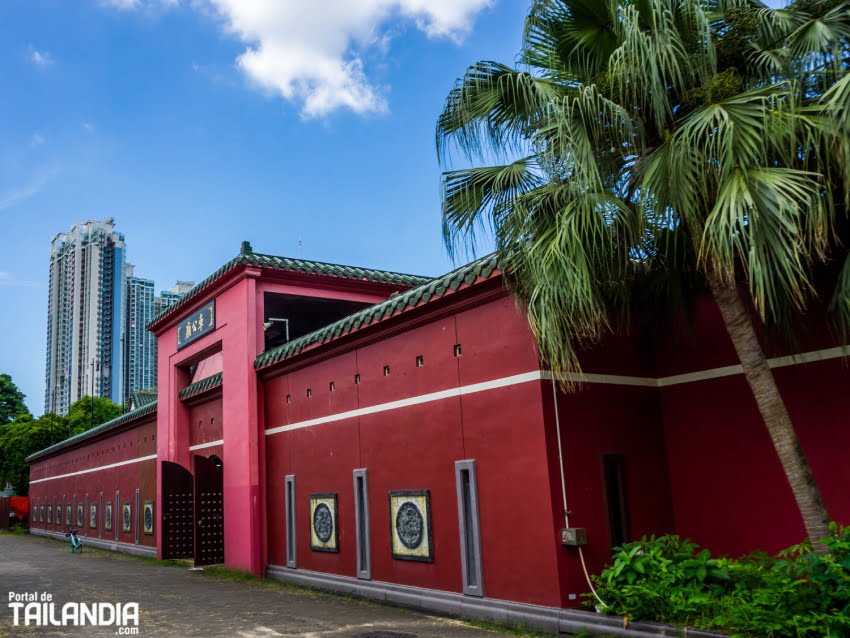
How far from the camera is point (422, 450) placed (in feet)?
37.4

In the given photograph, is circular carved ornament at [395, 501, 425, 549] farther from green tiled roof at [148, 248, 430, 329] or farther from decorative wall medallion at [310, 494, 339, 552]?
green tiled roof at [148, 248, 430, 329]

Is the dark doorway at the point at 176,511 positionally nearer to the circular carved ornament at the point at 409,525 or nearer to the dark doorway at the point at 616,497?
the circular carved ornament at the point at 409,525

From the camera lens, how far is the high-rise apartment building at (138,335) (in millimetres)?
79188

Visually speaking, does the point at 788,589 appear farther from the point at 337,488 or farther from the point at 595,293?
the point at 337,488

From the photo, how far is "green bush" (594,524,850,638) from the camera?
6.39 meters

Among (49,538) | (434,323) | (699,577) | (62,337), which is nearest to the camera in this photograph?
(699,577)

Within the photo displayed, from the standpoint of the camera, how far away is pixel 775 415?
729cm

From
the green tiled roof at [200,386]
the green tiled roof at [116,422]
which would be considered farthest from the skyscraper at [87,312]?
the green tiled roof at [200,386]

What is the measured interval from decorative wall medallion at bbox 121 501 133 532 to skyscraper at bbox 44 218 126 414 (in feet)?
175

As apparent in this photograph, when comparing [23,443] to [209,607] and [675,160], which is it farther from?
[675,160]

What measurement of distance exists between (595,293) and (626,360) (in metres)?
2.89

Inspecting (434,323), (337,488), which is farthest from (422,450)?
(337,488)

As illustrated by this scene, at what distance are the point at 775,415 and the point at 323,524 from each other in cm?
883

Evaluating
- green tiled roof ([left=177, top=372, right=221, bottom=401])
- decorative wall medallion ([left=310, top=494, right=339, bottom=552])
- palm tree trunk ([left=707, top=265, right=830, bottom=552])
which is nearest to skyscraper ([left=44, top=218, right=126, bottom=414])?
green tiled roof ([left=177, top=372, right=221, bottom=401])
